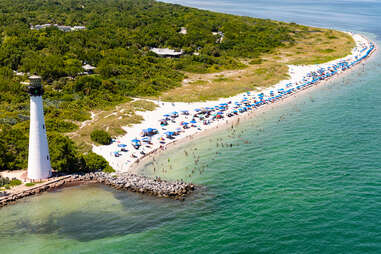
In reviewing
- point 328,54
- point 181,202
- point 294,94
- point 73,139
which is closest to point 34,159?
point 73,139

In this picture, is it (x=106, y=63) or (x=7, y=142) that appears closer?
(x=7, y=142)

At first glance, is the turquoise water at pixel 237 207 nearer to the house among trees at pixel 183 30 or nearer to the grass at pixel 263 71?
the grass at pixel 263 71

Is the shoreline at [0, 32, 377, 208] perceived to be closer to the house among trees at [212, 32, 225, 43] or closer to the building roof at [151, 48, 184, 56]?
the building roof at [151, 48, 184, 56]

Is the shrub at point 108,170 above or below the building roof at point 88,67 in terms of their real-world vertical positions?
below

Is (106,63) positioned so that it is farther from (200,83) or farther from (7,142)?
(7,142)

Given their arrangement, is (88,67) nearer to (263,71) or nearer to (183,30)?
(263,71)

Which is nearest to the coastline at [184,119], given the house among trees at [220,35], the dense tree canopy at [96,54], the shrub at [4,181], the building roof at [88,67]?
the dense tree canopy at [96,54]
